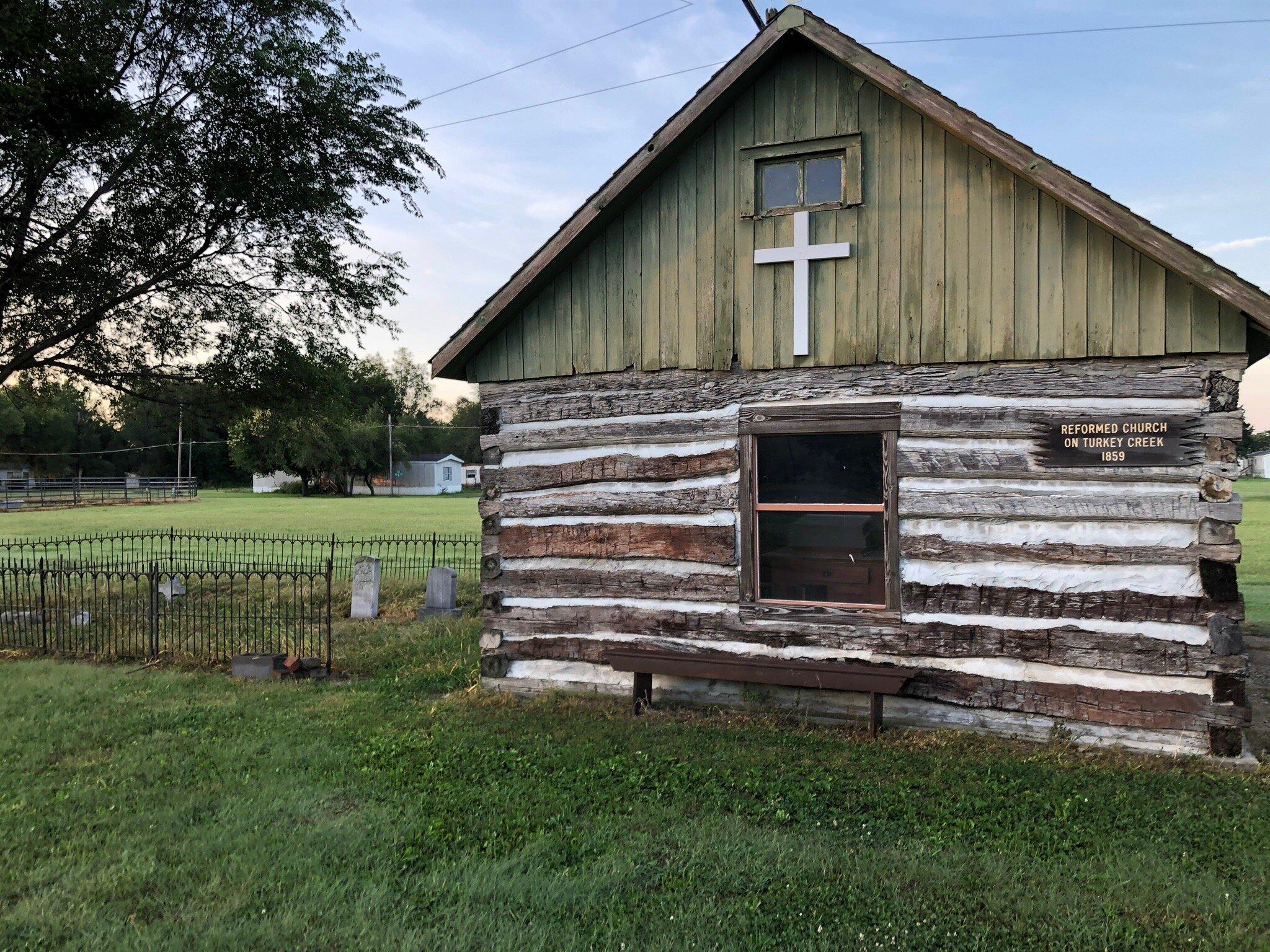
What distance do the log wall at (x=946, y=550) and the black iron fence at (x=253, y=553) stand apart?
8326 millimetres

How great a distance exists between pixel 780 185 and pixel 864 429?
260 centimetres

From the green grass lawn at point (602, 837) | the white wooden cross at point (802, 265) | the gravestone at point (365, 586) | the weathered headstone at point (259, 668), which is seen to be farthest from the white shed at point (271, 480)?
the white wooden cross at point (802, 265)

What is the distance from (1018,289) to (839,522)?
8.72 feet

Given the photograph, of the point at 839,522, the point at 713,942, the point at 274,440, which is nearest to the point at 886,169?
the point at 839,522

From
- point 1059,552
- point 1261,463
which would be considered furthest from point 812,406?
point 1261,463

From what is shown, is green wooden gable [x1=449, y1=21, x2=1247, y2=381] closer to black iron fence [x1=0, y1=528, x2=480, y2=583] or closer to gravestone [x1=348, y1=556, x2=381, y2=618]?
gravestone [x1=348, y1=556, x2=381, y2=618]

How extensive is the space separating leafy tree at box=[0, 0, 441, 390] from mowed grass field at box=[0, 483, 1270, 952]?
9.63 m

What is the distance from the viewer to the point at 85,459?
86.2 meters

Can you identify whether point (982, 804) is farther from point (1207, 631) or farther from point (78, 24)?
point (78, 24)

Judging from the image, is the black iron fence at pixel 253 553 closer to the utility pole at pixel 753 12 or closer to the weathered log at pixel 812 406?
the weathered log at pixel 812 406

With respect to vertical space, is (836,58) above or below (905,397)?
above

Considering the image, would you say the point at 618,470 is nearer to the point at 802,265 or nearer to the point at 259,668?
the point at 802,265

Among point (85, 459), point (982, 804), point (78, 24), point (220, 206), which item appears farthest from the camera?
point (85, 459)

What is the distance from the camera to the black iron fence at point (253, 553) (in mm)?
18703
